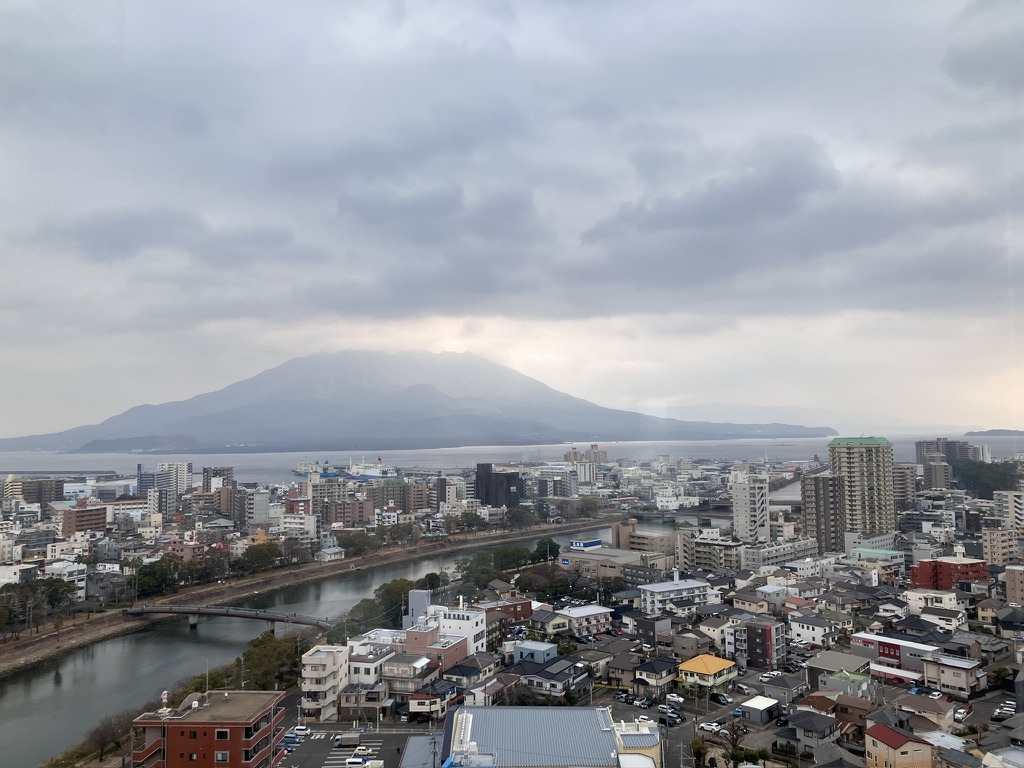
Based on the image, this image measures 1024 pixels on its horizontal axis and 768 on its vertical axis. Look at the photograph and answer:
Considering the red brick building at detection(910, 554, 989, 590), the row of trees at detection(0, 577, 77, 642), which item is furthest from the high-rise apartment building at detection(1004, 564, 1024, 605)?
the row of trees at detection(0, 577, 77, 642)

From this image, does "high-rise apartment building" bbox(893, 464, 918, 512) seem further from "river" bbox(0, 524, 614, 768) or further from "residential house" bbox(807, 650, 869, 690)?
"river" bbox(0, 524, 614, 768)

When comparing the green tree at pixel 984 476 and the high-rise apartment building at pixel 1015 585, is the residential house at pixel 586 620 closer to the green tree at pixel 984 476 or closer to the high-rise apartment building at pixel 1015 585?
the high-rise apartment building at pixel 1015 585

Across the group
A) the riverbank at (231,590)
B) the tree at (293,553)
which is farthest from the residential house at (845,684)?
the tree at (293,553)

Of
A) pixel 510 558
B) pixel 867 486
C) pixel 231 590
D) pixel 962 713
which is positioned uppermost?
pixel 867 486

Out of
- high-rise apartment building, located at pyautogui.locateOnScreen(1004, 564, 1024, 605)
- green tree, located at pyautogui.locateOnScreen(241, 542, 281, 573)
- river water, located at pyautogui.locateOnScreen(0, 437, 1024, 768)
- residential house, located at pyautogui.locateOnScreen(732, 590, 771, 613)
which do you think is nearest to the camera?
river water, located at pyautogui.locateOnScreen(0, 437, 1024, 768)

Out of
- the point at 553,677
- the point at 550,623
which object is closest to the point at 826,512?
the point at 550,623

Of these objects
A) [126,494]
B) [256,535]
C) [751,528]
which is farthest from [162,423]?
[751,528]

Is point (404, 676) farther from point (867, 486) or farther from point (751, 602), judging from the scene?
point (867, 486)
